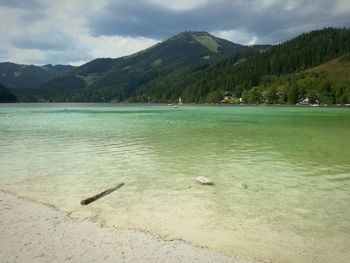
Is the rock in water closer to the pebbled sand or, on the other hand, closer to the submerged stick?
the submerged stick

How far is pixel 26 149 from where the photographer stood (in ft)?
117

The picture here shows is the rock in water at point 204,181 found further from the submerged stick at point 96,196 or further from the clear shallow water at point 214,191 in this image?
the submerged stick at point 96,196

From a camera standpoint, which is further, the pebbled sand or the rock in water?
the rock in water

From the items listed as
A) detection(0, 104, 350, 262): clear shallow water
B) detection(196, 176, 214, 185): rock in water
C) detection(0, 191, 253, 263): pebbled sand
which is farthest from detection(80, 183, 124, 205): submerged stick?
detection(196, 176, 214, 185): rock in water

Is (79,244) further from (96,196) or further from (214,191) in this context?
(214,191)

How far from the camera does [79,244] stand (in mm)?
11438

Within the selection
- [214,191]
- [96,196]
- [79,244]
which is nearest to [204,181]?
[214,191]

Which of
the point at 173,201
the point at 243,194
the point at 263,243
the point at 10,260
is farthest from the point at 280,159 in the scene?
the point at 10,260

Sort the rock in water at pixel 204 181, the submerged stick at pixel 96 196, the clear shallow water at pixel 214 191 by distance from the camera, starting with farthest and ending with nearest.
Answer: the rock in water at pixel 204 181, the submerged stick at pixel 96 196, the clear shallow water at pixel 214 191

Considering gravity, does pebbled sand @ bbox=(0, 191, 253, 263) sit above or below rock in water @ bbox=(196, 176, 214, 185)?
above

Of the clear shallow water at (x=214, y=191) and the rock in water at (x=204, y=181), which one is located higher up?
the rock in water at (x=204, y=181)

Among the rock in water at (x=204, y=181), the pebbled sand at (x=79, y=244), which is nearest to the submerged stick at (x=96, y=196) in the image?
the pebbled sand at (x=79, y=244)

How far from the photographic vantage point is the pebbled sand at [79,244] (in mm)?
10508

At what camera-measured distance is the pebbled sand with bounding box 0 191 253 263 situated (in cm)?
1051
